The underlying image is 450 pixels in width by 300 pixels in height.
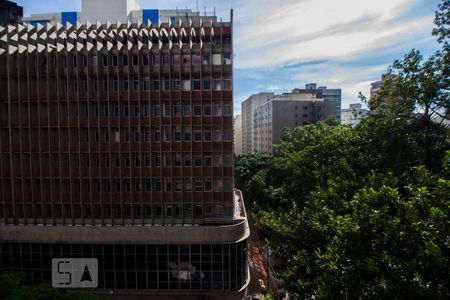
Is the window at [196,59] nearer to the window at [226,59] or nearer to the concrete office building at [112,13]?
the window at [226,59]

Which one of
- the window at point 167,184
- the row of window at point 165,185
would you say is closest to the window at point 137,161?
the row of window at point 165,185

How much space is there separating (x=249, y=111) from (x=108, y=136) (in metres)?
96.3

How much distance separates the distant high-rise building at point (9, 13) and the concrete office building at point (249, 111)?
78247 mm

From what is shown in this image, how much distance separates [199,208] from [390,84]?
19231 millimetres

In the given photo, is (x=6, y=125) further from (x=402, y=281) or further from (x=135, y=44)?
(x=402, y=281)

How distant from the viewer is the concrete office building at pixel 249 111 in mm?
110750

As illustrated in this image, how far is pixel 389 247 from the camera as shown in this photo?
13.0 metres

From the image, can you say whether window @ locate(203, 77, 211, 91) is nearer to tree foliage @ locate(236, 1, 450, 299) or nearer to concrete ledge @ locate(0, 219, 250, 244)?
tree foliage @ locate(236, 1, 450, 299)

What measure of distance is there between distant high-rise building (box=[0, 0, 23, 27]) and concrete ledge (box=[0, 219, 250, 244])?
106 feet

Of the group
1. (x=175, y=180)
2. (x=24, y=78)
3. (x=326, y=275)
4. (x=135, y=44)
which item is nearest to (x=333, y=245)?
(x=326, y=275)

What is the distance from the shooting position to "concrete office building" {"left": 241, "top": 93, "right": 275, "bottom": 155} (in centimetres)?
11075

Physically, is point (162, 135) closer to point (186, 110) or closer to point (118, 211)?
point (186, 110)

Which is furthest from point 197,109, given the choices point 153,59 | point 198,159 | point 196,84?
point 153,59

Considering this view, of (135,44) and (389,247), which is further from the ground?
(135,44)
